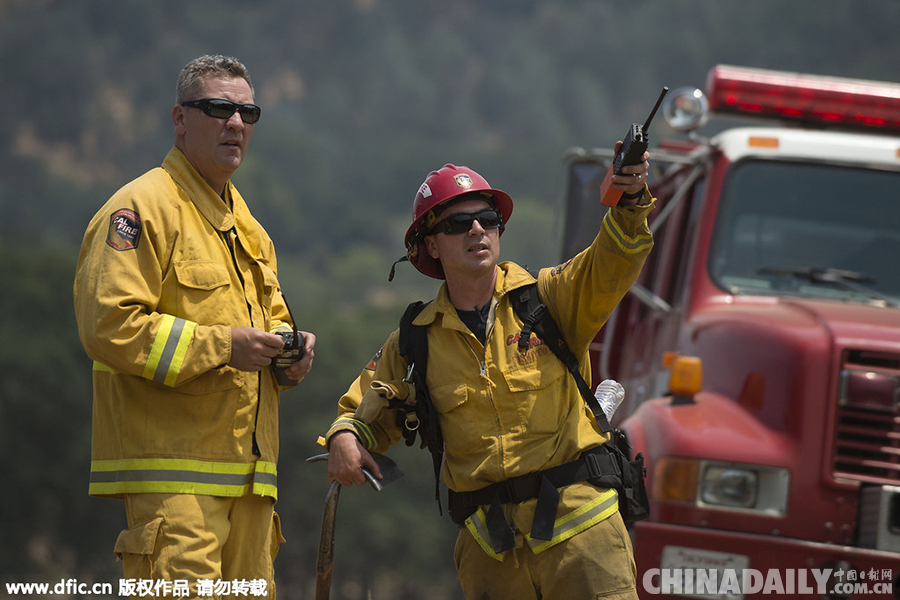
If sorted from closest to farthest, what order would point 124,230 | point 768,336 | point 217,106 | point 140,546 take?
point 140,546 < point 124,230 < point 217,106 < point 768,336

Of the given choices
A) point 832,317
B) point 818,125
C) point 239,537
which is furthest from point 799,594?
point 818,125

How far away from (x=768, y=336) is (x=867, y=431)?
0.63m

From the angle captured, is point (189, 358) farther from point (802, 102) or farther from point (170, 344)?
point (802, 102)

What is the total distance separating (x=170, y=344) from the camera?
3520 mm

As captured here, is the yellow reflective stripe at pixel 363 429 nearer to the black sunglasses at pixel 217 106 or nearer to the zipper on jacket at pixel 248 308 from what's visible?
the zipper on jacket at pixel 248 308

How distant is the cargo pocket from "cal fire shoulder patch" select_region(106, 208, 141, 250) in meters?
0.85

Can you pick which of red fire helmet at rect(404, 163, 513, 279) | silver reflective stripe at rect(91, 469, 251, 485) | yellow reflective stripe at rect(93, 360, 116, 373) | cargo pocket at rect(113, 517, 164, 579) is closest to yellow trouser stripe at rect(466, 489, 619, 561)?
silver reflective stripe at rect(91, 469, 251, 485)

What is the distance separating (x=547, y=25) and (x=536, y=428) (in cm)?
18249

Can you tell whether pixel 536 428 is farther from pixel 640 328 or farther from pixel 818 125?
pixel 818 125

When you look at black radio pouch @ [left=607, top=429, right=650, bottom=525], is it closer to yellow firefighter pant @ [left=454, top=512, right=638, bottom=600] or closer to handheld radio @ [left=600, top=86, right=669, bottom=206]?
yellow firefighter pant @ [left=454, top=512, right=638, bottom=600]

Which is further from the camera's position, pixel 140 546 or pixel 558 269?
pixel 558 269

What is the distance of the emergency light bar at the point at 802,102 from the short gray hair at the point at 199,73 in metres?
3.67

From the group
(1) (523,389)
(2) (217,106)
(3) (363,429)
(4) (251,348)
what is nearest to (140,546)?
(4) (251,348)

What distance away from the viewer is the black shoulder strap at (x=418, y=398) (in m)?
3.82
